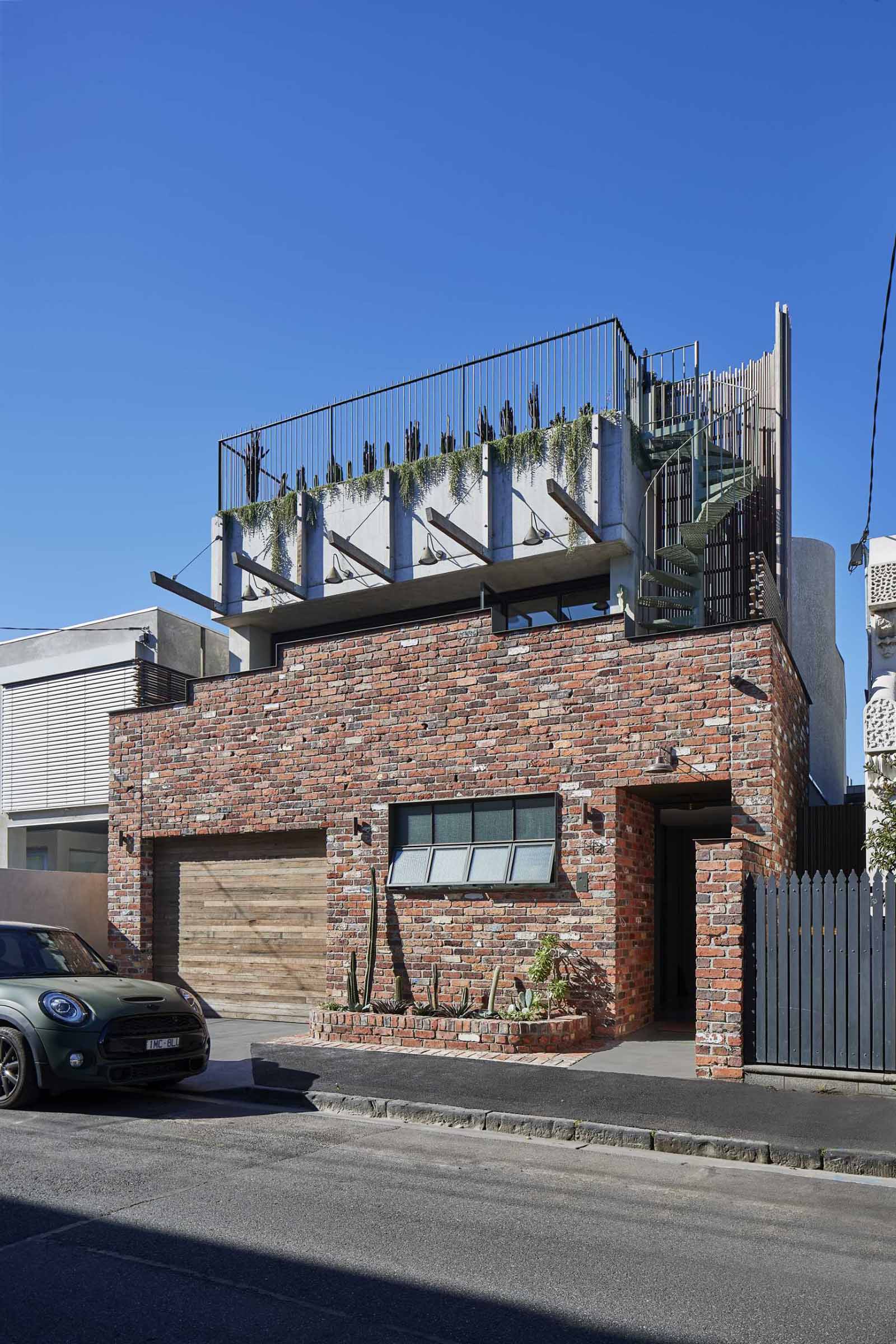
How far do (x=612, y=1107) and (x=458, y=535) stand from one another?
9679 millimetres

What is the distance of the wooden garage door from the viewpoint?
14.8m

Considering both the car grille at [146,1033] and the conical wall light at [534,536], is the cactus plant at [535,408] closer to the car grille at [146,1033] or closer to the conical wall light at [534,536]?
the conical wall light at [534,536]

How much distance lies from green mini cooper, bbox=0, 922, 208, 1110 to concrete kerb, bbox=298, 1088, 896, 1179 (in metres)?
0.91

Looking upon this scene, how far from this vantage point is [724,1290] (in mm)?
5082

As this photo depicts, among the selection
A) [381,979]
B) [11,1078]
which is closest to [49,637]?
[381,979]

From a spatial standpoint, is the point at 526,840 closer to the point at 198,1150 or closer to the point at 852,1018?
the point at 852,1018

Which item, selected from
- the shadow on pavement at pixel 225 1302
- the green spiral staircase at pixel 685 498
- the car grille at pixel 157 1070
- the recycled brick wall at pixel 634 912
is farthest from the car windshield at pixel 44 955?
the green spiral staircase at pixel 685 498

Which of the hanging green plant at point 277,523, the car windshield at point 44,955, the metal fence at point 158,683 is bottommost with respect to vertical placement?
the car windshield at point 44,955

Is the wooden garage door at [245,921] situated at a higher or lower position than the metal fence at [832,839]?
lower

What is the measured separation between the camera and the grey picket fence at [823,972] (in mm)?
9766

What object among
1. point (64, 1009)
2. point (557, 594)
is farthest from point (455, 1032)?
point (557, 594)

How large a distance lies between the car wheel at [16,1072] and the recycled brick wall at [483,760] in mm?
5297

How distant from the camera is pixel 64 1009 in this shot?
30.1ft

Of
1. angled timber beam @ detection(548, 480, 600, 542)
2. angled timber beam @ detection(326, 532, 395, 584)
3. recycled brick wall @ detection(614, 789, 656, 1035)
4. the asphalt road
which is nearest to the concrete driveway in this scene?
the asphalt road
